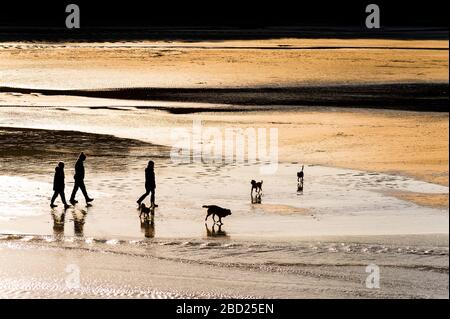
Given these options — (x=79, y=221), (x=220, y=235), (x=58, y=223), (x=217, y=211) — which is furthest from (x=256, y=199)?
(x=58, y=223)

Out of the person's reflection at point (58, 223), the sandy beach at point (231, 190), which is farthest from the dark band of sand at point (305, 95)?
the person's reflection at point (58, 223)

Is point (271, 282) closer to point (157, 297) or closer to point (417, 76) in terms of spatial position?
point (157, 297)

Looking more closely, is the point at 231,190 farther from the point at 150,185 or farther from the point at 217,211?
the point at 217,211

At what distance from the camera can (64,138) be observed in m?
33.7

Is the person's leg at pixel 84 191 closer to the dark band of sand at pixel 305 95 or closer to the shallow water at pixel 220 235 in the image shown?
the shallow water at pixel 220 235

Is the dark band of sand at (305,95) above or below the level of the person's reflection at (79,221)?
above

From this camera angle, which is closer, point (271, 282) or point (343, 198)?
point (271, 282)

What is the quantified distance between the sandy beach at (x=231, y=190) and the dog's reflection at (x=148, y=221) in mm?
106

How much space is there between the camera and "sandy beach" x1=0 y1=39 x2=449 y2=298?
53.3 feet

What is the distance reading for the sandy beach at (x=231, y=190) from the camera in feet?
53.3

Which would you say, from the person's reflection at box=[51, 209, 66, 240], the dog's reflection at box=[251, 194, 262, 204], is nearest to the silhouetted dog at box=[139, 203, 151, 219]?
the person's reflection at box=[51, 209, 66, 240]
